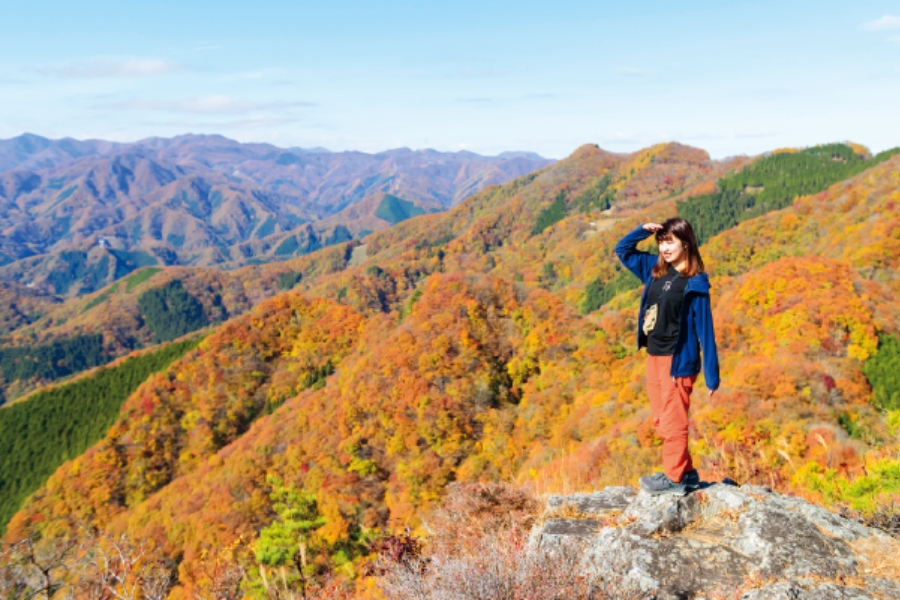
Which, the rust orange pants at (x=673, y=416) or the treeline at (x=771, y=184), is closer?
the rust orange pants at (x=673, y=416)

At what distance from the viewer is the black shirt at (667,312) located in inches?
253

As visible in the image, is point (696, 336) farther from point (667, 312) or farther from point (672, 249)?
point (672, 249)

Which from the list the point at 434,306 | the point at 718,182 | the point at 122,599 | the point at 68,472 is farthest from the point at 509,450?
the point at 718,182

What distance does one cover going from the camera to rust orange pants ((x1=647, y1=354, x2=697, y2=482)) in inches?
253

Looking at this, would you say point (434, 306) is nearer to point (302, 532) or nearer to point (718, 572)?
point (302, 532)

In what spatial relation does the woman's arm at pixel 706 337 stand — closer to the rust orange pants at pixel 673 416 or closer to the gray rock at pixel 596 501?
the rust orange pants at pixel 673 416

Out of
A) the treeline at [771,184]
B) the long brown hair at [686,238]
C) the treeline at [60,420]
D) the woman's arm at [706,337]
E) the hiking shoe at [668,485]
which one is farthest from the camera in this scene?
the treeline at [771,184]

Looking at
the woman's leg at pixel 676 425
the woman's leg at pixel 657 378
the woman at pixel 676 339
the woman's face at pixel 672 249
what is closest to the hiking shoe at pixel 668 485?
the woman at pixel 676 339

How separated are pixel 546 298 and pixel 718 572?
43.7m

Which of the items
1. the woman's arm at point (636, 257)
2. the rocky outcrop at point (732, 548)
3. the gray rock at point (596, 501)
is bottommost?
the gray rock at point (596, 501)

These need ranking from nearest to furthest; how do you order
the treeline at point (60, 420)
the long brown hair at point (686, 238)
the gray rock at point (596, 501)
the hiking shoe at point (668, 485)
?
1. the long brown hair at point (686, 238)
2. the hiking shoe at point (668, 485)
3. the gray rock at point (596, 501)
4. the treeline at point (60, 420)

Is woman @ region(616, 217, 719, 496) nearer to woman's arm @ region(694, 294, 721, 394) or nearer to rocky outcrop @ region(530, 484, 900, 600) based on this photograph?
woman's arm @ region(694, 294, 721, 394)

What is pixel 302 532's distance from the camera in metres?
17.9

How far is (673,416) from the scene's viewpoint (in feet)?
21.4
